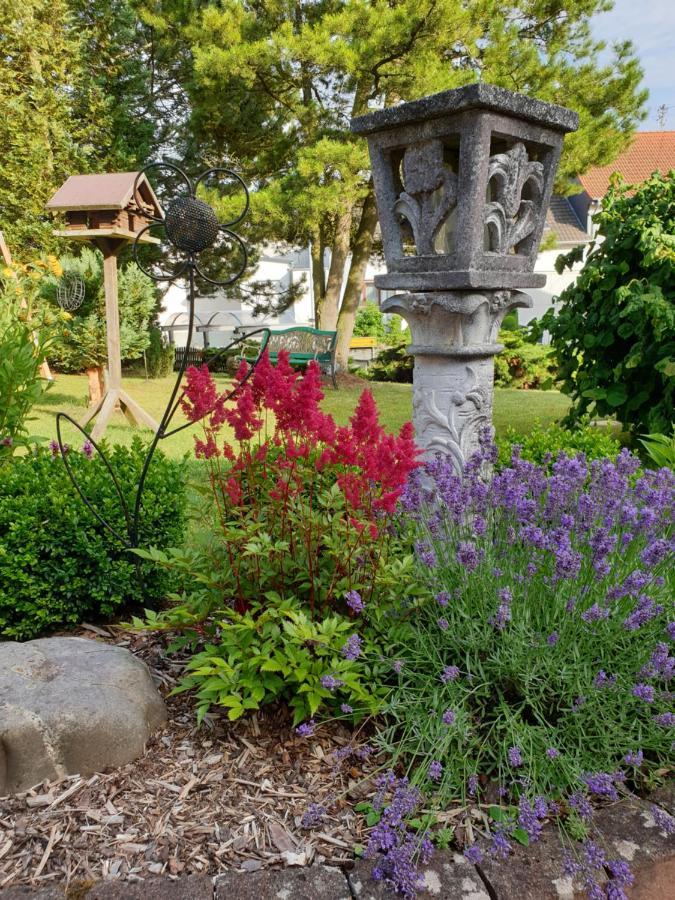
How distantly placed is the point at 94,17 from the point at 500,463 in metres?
16.4

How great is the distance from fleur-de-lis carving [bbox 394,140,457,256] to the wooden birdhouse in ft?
13.8

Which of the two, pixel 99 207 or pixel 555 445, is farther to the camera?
pixel 99 207

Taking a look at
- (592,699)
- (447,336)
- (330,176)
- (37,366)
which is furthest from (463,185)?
(330,176)

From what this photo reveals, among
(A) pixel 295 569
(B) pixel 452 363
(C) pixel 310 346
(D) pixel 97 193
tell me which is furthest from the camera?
(C) pixel 310 346

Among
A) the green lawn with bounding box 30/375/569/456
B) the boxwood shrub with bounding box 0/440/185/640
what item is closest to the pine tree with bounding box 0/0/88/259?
the green lawn with bounding box 30/375/569/456

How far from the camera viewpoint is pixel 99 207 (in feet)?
22.5

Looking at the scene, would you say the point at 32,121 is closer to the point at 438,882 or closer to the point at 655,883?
the point at 438,882

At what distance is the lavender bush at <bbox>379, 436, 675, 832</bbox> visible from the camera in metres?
1.86

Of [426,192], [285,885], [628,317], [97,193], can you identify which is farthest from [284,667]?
[97,193]

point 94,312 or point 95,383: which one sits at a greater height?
point 94,312

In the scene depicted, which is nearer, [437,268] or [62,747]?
[62,747]

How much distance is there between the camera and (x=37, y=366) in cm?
390

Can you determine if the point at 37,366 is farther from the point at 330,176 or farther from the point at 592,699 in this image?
the point at 330,176

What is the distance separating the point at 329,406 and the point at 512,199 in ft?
22.3
